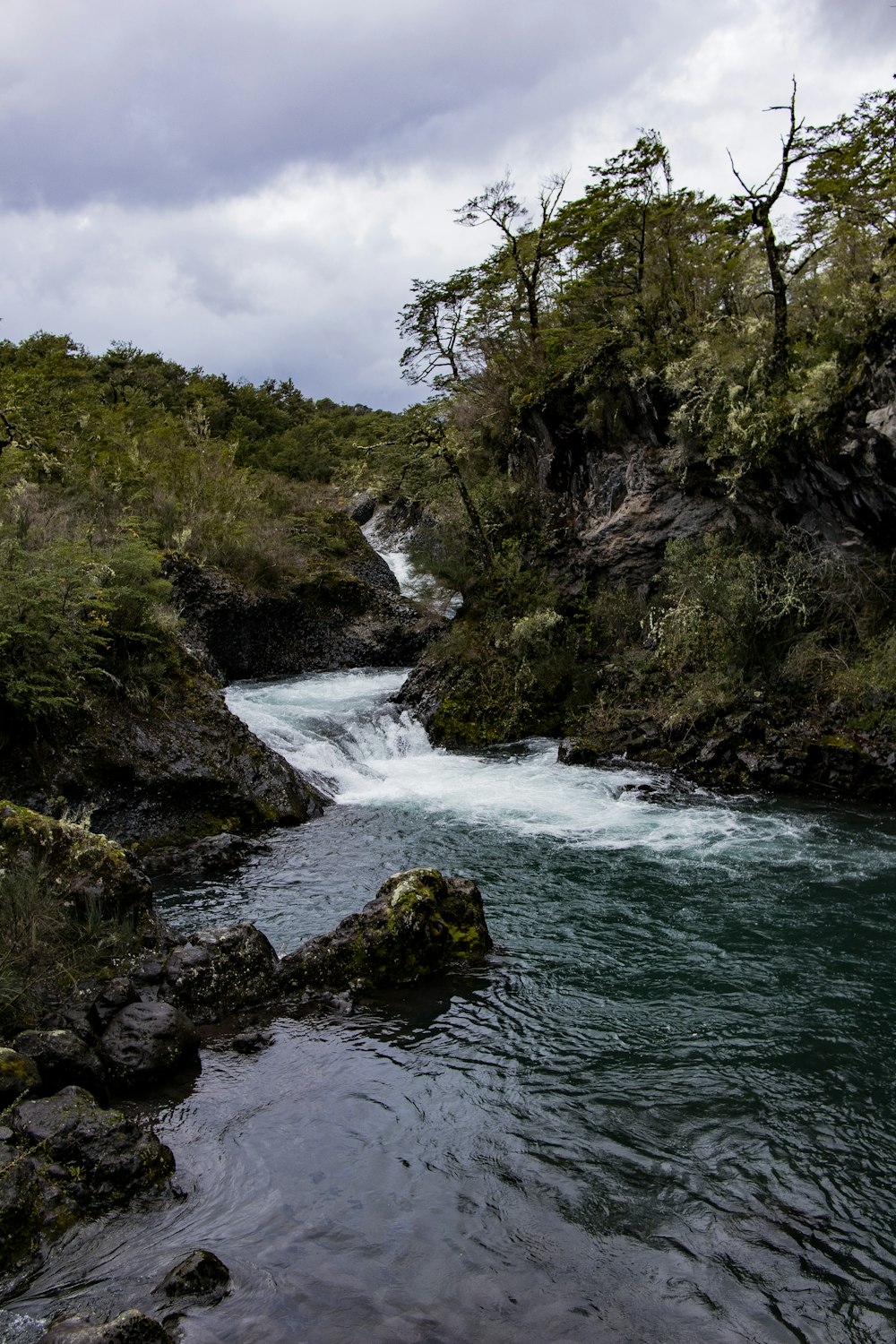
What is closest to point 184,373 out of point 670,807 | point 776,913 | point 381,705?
point 381,705

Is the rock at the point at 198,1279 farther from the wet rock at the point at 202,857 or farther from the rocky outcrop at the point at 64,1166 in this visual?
the wet rock at the point at 202,857

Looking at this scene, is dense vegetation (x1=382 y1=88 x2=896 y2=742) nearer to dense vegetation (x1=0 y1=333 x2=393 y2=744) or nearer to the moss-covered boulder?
dense vegetation (x1=0 y1=333 x2=393 y2=744)

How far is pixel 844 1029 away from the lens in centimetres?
660

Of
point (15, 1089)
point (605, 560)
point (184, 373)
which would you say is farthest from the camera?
point (184, 373)

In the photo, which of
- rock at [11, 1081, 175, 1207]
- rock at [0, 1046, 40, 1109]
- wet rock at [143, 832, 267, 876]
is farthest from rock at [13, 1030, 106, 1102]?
wet rock at [143, 832, 267, 876]

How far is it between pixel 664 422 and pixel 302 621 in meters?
12.2

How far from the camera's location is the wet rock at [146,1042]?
6027mm

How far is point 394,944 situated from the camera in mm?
7738

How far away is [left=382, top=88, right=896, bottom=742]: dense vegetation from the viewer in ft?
46.5

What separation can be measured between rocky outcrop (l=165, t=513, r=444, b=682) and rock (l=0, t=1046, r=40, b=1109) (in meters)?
17.0

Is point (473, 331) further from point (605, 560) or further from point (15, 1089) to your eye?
point (15, 1089)

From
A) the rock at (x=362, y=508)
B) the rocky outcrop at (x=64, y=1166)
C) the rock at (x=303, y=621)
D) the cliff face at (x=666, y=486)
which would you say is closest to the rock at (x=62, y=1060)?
the rocky outcrop at (x=64, y=1166)

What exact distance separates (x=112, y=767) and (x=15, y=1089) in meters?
7.09

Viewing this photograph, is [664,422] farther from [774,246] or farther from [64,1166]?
[64,1166]
